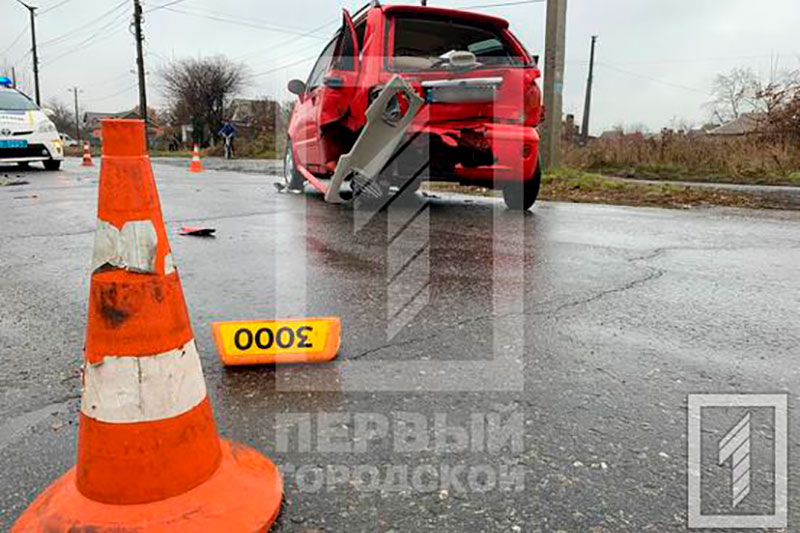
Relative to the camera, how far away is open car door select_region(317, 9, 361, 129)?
233 inches

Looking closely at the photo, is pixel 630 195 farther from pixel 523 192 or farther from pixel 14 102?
pixel 14 102

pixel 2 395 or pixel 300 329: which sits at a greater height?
pixel 300 329

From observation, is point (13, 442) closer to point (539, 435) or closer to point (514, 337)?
point (539, 435)

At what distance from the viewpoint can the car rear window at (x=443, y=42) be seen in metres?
5.86

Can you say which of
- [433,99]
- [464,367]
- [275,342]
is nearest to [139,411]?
[275,342]

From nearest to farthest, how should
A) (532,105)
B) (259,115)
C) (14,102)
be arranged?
(532,105) < (14,102) < (259,115)

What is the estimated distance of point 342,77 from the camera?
6016 millimetres

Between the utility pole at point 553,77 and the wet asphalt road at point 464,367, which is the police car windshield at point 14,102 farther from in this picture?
the utility pole at point 553,77

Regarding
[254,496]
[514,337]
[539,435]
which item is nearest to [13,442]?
[254,496]

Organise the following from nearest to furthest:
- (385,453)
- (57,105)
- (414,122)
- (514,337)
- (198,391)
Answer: (198,391)
(385,453)
(514,337)
(414,122)
(57,105)

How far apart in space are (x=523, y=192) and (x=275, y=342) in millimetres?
4896

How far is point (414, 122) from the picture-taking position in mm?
5496

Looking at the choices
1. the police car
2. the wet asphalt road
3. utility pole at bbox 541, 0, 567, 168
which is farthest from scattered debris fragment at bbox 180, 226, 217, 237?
the police car

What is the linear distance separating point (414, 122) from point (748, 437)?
4.31 meters
